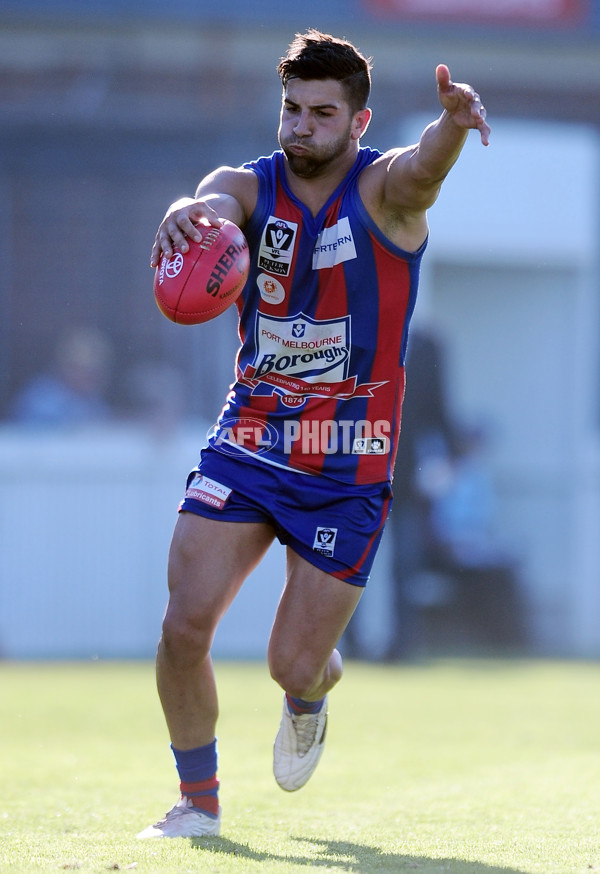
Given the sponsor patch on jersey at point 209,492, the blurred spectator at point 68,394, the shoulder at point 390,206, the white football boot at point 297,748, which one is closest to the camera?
the shoulder at point 390,206

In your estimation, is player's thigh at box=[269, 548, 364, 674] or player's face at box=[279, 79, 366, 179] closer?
player's face at box=[279, 79, 366, 179]

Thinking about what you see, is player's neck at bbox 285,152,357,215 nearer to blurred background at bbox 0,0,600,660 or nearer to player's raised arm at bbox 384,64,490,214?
player's raised arm at bbox 384,64,490,214

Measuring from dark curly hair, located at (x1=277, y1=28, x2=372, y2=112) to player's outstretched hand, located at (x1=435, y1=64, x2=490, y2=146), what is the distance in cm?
40

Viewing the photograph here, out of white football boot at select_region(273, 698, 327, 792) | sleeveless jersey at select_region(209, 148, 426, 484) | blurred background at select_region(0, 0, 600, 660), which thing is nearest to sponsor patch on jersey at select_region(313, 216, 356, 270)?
sleeveless jersey at select_region(209, 148, 426, 484)

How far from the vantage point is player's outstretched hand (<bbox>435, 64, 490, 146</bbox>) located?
10.8 feet

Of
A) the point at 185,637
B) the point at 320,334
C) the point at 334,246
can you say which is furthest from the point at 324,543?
the point at 334,246

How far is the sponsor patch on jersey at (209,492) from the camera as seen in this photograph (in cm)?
367

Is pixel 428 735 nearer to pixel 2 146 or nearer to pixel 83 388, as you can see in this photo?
pixel 83 388

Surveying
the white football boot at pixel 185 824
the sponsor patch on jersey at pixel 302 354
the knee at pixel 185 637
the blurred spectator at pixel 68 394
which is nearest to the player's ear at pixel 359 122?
the sponsor patch on jersey at pixel 302 354

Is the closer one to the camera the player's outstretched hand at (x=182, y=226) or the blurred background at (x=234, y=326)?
the player's outstretched hand at (x=182, y=226)

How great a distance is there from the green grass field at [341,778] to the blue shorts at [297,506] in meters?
0.85

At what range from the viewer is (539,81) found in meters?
13.0

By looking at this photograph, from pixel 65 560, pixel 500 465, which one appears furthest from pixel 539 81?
pixel 65 560

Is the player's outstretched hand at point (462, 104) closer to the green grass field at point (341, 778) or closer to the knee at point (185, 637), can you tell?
the knee at point (185, 637)
